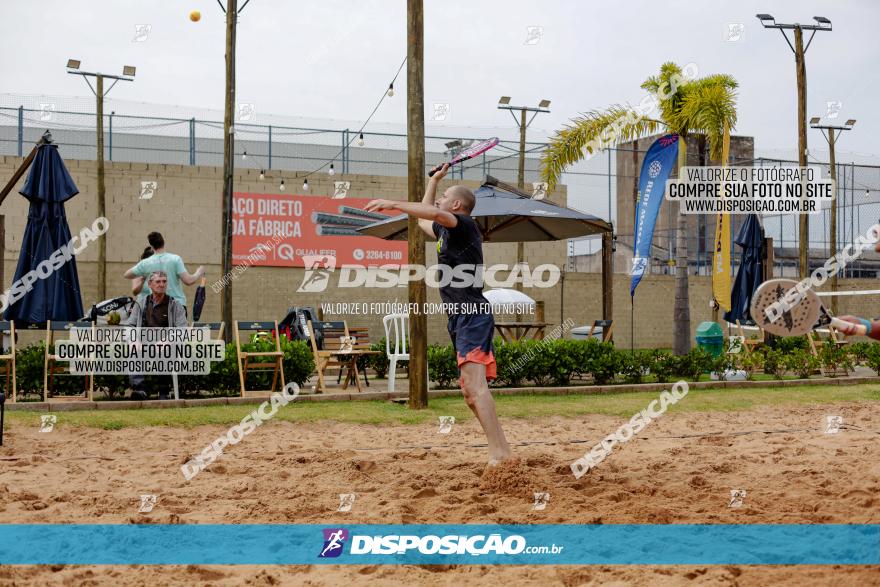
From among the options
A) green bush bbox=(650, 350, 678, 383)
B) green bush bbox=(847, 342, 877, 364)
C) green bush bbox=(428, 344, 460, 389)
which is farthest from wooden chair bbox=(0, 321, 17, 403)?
green bush bbox=(847, 342, 877, 364)

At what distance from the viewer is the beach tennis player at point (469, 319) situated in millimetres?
5617

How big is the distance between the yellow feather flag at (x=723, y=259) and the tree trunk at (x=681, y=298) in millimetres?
721

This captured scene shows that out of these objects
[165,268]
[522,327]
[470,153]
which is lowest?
[522,327]

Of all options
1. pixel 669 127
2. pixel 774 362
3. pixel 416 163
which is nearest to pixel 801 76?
pixel 669 127

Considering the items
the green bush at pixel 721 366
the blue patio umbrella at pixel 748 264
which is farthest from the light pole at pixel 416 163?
the blue patio umbrella at pixel 748 264

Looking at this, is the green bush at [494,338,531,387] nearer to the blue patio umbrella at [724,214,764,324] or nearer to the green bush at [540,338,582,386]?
the green bush at [540,338,582,386]

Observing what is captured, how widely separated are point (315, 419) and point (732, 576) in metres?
6.07

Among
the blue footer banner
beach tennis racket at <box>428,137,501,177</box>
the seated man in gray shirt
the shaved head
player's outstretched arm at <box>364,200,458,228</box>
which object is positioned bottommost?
the blue footer banner

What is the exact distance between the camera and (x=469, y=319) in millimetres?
5734

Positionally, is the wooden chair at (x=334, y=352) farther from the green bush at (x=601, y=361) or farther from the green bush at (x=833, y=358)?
the green bush at (x=833, y=358)

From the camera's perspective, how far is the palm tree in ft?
53.5

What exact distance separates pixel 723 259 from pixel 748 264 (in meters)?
0.97

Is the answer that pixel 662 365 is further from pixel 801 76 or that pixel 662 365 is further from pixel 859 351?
pixel 801 76

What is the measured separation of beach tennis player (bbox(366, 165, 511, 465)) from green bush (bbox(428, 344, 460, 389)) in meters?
5.92
